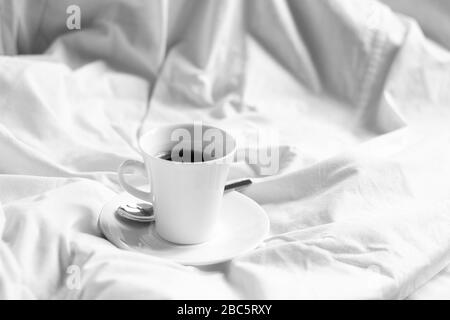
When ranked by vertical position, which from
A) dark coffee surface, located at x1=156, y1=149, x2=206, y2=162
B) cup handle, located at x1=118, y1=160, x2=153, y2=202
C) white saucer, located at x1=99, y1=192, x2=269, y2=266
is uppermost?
dark coffee surface, located at x1=156, y1=149, x2=206, y2=162

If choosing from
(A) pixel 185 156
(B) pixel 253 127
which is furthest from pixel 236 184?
(B) pixel 253 127

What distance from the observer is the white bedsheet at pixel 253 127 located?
2.33ft

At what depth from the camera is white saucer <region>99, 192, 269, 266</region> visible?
742 mm

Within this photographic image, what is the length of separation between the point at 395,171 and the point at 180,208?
30 centimetres

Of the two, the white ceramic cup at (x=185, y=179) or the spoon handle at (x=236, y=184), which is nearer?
the white ceramic cup at (x=185, y=179)

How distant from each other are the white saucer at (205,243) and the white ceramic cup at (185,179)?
13 millimetres

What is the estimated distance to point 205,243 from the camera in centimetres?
77

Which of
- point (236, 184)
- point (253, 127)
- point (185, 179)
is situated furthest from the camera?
point (253, 127)

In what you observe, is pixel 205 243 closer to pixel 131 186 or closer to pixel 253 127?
pixel 131 186

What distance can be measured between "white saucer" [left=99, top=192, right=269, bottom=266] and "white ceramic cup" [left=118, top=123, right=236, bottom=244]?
0.04 ft

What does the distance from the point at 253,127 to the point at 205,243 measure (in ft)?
1.14

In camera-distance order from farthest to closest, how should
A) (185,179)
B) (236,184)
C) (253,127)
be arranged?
(253,127)
(236,184)
(185,179)
